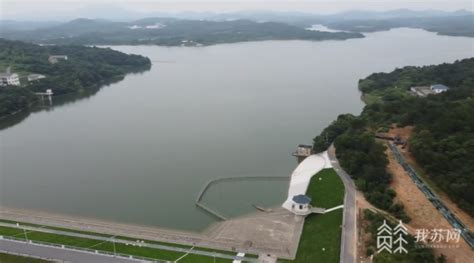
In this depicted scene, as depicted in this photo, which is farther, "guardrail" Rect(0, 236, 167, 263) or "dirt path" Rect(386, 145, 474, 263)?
"guardrail" Rect(0, 236, 167, 263)

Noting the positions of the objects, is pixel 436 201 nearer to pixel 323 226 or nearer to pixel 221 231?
pixel 323 226

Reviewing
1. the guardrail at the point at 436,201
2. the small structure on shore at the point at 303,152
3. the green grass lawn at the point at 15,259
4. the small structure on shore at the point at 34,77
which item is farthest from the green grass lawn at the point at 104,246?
the small structure on shore at the point at 34,77

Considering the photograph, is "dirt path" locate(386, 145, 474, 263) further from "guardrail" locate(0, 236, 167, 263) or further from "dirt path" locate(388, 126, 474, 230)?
"guardrail" locate(0, 236, 167, 263)

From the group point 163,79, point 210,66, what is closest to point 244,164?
point 163,79

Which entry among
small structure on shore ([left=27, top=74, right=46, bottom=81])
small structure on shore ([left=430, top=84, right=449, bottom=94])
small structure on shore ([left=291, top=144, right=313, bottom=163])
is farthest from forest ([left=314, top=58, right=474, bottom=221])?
small structure on shore ([left=27, top=74, right=46, bottom=81])

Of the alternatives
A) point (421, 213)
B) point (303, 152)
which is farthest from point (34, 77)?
point (421, 213)
